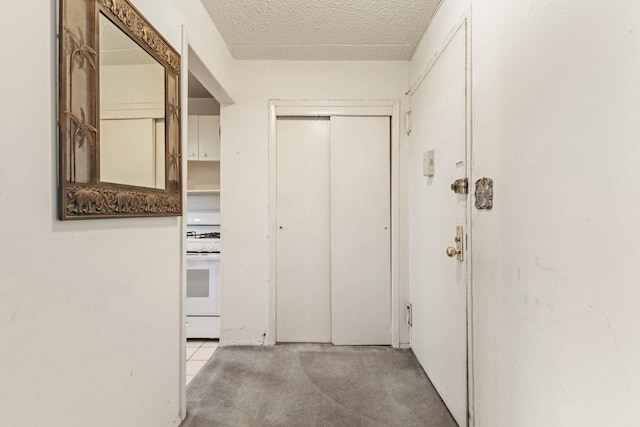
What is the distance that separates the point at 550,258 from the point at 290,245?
193 centimetres

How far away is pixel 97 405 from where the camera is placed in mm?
983

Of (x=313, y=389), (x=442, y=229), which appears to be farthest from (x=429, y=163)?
(x=313, y=389)

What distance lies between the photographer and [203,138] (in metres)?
2.98

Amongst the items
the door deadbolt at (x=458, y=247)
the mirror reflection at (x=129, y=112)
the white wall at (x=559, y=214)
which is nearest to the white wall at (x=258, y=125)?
the mirror reflection at (x=129, y=112)

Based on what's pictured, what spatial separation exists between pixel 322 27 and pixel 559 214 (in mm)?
1867

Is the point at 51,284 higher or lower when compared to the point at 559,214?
lower

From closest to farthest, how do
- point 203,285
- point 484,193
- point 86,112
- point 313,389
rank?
point 86,112 < point 484,193 < point 313,389 < point 203,285

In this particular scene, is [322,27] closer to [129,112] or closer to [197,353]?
[129,112]

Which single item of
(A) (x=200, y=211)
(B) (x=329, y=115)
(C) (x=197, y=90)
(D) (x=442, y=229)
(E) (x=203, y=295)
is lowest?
(E) (x=203, y=295)

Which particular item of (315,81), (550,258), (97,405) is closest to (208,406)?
(97,405)

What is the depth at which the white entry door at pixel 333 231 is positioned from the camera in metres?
2.51

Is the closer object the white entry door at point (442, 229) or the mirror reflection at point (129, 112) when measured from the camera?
the mirror reflection at point (129, 112)

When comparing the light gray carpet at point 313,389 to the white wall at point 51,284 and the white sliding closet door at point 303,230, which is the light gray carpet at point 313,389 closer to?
the white sliding closet door at point 303,230

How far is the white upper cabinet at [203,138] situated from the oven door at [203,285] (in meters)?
1.01
